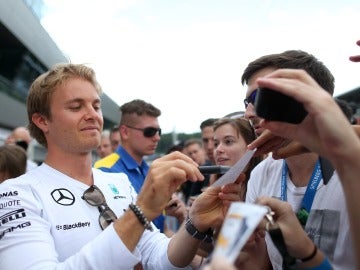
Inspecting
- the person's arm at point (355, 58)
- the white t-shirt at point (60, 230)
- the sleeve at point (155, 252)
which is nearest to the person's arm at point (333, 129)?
the person's arm at point (355, 58)

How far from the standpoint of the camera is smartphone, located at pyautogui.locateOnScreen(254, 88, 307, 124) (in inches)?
42.8

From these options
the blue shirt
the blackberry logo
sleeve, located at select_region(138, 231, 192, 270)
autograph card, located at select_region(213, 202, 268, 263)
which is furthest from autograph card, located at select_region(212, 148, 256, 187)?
the blue shirt

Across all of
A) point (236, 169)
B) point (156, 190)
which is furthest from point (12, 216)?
point (236, 169)

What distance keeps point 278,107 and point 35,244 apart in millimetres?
1112

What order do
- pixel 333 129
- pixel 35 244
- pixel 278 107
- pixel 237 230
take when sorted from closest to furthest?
pixel 237 230, pixel 333 129, pixel 278 107, pixel 35 244

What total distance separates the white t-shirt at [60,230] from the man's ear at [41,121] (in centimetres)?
26

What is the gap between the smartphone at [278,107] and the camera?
109cm

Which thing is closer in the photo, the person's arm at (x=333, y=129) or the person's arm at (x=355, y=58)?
the person's arm at (x=333, y=129)

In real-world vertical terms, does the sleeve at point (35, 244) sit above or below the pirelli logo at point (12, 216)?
below

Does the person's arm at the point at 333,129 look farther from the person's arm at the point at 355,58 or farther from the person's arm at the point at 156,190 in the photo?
the person's arm at the point at 355,58

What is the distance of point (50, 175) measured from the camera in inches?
75.9

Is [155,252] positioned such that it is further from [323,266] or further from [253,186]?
[323,266]

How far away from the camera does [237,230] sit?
801 mm

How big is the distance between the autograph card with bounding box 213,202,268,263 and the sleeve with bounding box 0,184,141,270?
732 millimetres
